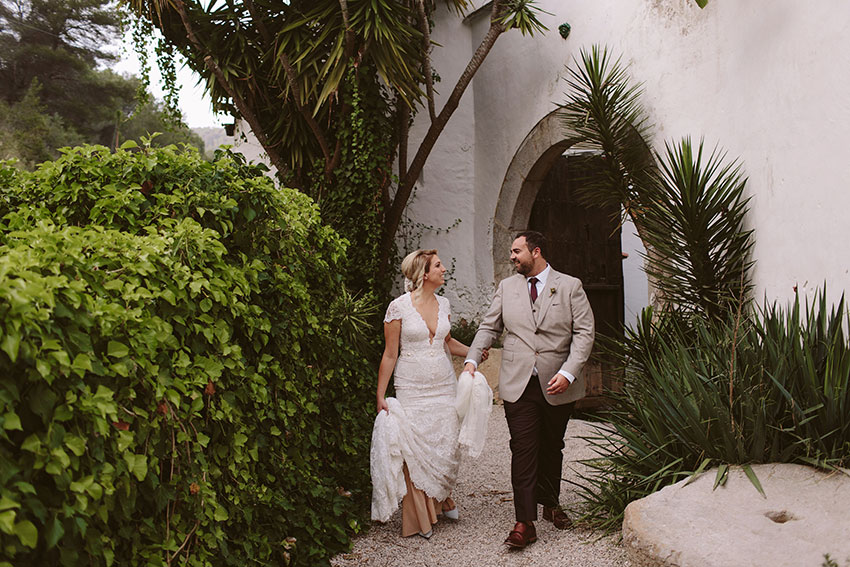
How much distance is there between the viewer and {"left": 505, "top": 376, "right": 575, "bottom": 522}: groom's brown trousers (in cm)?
430

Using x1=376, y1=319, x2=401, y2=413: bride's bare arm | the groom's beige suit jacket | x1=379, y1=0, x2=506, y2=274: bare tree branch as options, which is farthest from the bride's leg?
x1=379, y1=0, x2=506, y2=274: bare tree branch

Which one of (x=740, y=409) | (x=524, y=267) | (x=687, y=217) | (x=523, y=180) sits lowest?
(x=740, y=409)

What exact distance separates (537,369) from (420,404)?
2.65 feet

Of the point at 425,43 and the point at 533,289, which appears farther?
the point at 425,43

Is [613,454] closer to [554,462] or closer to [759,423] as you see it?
[554,462]

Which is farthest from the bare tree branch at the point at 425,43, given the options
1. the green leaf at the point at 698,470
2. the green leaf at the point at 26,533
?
the green leaf at the point at 26,533

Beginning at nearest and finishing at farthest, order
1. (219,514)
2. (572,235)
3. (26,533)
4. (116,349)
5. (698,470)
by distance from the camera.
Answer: (26,533), (116,349), (219,514), (698,470), (572,235)

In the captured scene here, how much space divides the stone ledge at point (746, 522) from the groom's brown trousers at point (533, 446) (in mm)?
1054

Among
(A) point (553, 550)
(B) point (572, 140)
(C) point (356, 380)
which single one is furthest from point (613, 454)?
(B) point (572, 140)

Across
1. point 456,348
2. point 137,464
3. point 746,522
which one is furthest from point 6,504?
point 456,348

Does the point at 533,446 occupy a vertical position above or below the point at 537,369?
below

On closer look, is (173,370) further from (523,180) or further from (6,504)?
(523,180)

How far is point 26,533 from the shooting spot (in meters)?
1.76

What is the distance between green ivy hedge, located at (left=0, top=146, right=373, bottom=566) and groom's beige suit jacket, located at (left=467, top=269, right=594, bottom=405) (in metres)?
1.01
